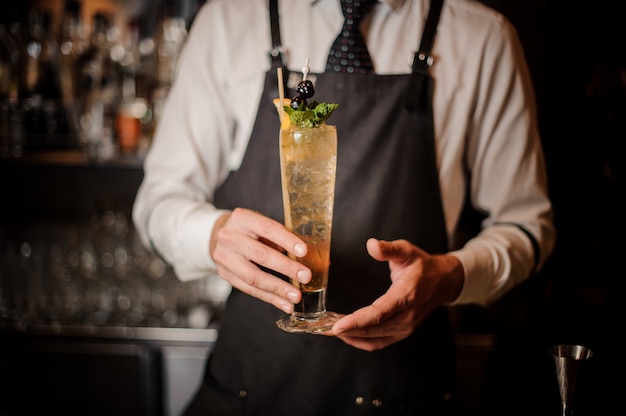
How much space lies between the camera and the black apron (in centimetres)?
140

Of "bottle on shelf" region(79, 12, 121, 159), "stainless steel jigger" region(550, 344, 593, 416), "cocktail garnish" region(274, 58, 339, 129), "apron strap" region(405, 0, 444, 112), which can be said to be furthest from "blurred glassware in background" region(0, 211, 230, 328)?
"stainless steel jigger" region(550, 344, 593, 416)

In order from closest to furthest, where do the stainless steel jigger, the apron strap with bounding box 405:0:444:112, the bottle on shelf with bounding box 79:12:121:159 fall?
the stainless steel jigger < the apron strap with bounding box 405:0:444:112 < the bottle on shelf with bounding box 79:12:121:159

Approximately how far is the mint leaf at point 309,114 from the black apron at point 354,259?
37 centimetres

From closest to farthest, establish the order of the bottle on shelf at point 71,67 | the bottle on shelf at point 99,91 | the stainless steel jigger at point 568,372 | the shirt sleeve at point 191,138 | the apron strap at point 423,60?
the stainless steel jigger at point 568,372
the apron strap at point 423,60
the shirt sleeve at point 191,138
the bottle on shelf at point 99,91
the bottle on shelf at point 71,67

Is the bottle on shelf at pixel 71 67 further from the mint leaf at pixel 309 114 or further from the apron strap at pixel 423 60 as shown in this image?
the mint leaf at pixel 309 114

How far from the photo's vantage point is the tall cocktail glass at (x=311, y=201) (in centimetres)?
102

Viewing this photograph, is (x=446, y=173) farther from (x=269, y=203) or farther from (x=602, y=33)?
(x=602, y=33)

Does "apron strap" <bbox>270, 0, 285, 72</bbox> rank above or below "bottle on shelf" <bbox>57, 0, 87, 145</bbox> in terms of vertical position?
above

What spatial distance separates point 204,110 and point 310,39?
31 centimetres

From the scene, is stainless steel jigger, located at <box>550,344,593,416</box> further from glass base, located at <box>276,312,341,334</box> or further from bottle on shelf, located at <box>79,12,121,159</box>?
bottle on shelf, located at <box>79,12,121,159</box>

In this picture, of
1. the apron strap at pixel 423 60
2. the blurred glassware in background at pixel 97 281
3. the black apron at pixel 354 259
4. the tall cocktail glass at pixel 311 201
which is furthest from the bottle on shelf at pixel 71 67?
the tall cocktail glass at pixel 311 201

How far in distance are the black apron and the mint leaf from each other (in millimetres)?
370

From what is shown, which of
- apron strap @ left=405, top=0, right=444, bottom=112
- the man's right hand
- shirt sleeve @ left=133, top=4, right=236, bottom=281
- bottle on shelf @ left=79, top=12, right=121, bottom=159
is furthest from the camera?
bottle on shelf @ left=79, top=12, right=121, bottom=159

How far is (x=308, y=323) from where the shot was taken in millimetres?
1069
